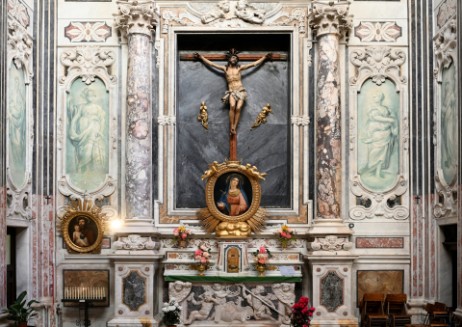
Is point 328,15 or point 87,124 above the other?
point 328,15

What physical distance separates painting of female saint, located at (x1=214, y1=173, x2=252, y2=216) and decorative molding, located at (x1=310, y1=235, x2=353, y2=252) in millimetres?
1835

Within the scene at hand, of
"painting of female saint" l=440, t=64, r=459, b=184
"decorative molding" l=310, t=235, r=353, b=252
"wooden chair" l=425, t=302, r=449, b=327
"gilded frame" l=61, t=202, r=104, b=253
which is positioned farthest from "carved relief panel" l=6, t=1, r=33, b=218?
"painting of female saint" l=440, t=64, r=459, b=184

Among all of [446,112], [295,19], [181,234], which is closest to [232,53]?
[295,19]

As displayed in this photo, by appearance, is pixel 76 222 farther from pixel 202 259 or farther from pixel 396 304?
pixel 396 304

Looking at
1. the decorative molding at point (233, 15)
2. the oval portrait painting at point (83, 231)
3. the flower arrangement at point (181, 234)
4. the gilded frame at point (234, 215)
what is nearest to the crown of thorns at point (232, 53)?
the decorative molding at point (233, 15)

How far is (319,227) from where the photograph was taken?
18.2 metres

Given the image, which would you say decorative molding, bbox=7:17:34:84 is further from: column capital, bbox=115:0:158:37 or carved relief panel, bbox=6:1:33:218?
column capital, bbox=115:0:158:37

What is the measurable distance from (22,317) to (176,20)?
25.0ft

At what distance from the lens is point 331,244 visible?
1797 cm

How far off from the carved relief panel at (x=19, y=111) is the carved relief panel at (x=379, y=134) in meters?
7.34

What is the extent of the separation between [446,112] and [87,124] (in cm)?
808

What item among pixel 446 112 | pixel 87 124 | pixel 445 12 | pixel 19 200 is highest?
pixel 445 12

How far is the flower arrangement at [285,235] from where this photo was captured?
18406 millimetres

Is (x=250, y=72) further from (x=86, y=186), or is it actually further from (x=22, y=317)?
(x=22, y=317)
